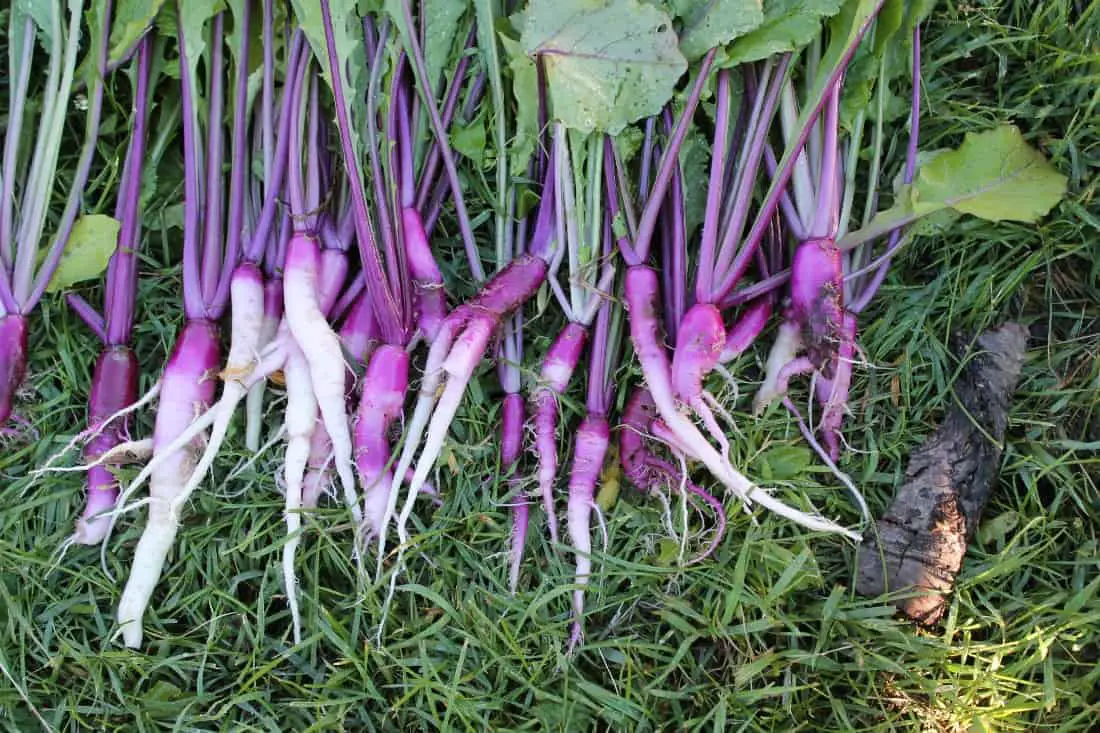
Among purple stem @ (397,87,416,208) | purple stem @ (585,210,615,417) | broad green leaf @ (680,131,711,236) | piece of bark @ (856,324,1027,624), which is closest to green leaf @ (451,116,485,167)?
purple stem @ (397,87,416,208)

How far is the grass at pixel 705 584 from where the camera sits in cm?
171

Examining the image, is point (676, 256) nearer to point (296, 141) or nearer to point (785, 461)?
point (785, 461)

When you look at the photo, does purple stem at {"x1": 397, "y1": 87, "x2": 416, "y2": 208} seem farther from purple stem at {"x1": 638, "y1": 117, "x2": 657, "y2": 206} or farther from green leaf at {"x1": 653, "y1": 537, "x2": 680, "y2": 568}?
green leaf at {"x1": 653, "y1": 537, "x2": 680, "y2": 568}

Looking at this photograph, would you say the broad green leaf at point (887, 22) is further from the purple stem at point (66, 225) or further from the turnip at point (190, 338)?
the purple stem at point (66, 225)

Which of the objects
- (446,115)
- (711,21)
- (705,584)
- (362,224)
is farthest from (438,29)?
(705,584)

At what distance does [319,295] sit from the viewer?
1.77 metres

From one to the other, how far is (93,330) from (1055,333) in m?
2.27

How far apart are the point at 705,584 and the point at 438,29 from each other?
1.35 m

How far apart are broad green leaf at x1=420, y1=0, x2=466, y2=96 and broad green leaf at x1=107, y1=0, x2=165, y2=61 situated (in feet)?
1.87

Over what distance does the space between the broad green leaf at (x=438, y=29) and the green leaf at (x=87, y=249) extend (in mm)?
781

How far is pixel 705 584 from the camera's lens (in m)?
1.76

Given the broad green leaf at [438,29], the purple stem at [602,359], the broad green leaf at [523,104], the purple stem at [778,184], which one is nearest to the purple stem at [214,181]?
the broad green leaf at [438,29]

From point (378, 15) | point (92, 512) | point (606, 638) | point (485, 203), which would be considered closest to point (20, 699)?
point (92, 512)

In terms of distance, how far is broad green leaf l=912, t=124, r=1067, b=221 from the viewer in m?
1.74
